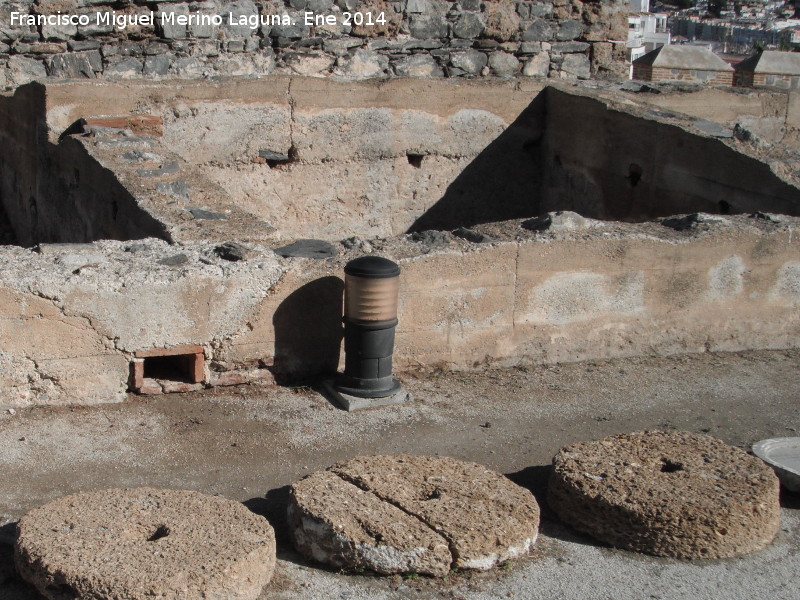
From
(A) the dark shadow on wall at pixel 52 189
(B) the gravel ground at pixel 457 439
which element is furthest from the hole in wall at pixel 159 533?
(A) the dark shadow on wall at pixel 52 189

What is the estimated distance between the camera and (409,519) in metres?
4.17

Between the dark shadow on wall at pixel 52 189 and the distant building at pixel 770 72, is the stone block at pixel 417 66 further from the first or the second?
the distant building at pixel 770 72

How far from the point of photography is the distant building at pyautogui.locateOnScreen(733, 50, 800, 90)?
16.6 m

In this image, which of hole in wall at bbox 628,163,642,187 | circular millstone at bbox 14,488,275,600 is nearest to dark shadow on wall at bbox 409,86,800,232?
hole in wall at bbox 628,163,642,187

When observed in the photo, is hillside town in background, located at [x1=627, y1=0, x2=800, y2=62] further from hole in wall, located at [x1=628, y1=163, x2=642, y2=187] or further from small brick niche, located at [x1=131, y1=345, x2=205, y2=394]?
small brick niche, located at [x1=131, y1=345, x2=205, y2=394]

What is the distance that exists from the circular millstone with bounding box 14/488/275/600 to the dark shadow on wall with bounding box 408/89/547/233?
665 cm

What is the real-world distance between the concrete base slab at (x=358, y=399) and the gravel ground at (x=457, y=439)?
0.06m

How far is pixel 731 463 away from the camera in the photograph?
4672 mm

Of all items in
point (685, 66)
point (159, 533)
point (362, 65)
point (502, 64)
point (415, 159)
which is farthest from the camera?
point (685, 66)

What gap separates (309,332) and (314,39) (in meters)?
7.35

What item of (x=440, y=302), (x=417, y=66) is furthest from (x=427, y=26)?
(x=440, y=302)

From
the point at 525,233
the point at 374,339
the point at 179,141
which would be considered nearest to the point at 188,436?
the point at 374,339

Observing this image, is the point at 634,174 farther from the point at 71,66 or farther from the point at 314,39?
the point at 71,66

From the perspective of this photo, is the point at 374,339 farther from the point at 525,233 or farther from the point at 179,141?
the point at 179,141
